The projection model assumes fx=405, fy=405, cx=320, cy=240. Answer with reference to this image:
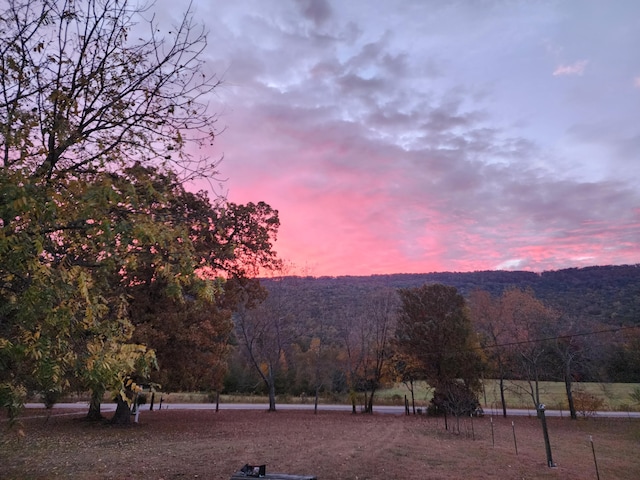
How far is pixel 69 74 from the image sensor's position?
510cm

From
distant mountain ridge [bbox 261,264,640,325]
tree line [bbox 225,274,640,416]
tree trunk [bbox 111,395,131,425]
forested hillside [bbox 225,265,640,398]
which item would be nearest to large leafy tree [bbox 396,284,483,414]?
tree line [bbox 225,274,640,416]

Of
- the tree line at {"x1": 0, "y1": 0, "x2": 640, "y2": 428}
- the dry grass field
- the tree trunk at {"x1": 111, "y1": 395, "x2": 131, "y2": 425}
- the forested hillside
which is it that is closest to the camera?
the tree line at {"x1": 0, "y1": 0, "x2": 640, "y2": 428}

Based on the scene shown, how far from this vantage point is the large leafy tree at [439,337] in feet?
104

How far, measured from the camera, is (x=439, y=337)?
1300 inches

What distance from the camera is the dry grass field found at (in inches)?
406

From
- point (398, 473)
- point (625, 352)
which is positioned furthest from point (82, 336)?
point (625, 352)

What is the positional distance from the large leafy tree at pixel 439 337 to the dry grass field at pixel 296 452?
9.96 m

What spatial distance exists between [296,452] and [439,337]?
889 inches

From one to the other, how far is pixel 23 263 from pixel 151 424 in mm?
19994

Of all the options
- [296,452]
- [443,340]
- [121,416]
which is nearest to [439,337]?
[443,340]

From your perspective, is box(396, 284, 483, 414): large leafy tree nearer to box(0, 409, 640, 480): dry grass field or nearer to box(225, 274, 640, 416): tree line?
box(225, 274, 640, 416): tree line

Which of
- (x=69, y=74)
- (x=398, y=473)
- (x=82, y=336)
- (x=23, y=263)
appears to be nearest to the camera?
(x=23, y=263)

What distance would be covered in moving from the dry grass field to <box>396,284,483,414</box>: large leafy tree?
9.96 meters

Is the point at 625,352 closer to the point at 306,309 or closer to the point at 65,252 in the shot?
the point at 306,309
